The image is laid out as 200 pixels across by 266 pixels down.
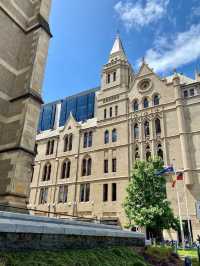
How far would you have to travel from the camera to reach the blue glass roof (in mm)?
60844

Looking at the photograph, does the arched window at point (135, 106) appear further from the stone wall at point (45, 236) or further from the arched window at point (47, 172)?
the stone wall at point (45, 236)

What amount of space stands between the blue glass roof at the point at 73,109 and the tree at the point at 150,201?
34.3 m

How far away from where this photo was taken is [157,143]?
33.6m

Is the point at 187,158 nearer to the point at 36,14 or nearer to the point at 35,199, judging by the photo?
the point at 36,14

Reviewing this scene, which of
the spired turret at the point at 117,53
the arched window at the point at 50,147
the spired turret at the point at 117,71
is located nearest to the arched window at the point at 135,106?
the spired turret at the point at 117,71

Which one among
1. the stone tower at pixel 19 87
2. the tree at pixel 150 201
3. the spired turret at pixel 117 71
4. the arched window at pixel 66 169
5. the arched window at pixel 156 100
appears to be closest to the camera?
the stone tower at pixel 19 87

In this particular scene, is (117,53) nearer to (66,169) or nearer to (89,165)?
(89,165)

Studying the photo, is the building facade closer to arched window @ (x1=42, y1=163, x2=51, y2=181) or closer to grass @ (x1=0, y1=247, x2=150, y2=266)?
arched window @ (x1=42, y1=163, x2=51, y2=181)

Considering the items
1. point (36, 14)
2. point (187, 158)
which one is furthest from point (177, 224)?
point (36, 14)

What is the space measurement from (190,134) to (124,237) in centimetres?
2404

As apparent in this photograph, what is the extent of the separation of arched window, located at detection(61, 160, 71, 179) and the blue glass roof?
66.5ft

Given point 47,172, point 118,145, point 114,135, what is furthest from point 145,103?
point 47,172

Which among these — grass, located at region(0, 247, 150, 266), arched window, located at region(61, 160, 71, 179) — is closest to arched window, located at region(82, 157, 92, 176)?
arched window, located at region(61, 160, 71, 179)

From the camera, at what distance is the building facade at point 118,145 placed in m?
31.4
